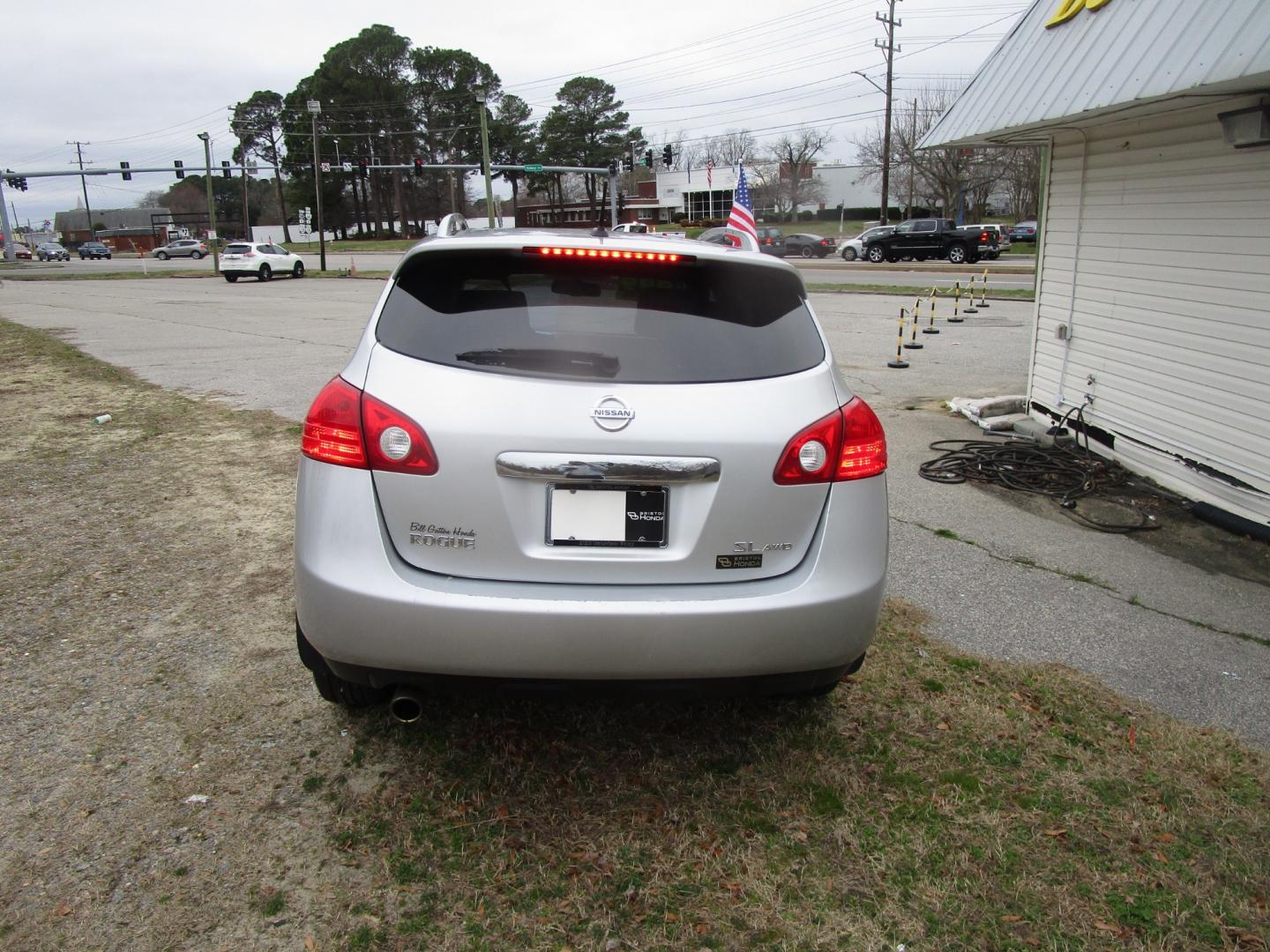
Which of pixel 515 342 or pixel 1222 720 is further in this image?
pixel 1222 720

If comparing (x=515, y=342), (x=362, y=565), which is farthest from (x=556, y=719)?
(x=515, y=342)

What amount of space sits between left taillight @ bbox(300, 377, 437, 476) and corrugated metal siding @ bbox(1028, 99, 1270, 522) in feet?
17.6

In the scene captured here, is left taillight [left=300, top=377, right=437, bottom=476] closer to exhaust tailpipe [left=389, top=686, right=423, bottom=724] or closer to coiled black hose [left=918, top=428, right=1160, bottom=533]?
exhaust tailpipe [left=389, top=686, right=423, bottom=724]

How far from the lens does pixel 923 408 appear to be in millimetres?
9430

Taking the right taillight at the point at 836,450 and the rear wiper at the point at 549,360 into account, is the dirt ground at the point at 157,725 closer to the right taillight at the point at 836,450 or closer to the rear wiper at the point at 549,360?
the rear wiper at the point at 549,360

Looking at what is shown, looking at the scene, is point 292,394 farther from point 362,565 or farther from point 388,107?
point 388,107

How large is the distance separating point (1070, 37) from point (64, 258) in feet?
275

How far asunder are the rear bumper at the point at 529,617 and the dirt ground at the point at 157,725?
0.63 m

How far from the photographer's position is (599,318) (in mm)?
2812

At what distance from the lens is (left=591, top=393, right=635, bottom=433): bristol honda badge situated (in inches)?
99.2

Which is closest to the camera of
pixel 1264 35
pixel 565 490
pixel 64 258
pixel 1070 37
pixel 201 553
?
pixel 565 490

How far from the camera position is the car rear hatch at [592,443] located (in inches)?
98.8

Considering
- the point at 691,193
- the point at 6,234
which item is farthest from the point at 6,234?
the point at 691,193

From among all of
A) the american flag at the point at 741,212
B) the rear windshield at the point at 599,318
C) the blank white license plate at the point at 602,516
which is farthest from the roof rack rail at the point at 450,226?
the american flag at the point at 741,212
